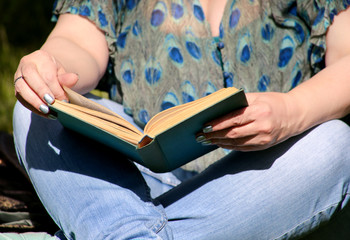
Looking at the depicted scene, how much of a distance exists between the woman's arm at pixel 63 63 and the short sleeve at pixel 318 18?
1.78ft

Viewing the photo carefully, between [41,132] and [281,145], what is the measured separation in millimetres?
562

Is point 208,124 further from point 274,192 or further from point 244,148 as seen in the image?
point 274,192

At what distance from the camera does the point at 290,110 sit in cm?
114

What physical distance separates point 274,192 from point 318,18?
0.46 m

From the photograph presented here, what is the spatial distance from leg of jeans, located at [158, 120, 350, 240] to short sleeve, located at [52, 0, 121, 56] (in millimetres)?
514

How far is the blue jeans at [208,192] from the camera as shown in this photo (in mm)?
1150

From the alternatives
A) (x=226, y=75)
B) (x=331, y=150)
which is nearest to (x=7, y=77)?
(x=226, y=75)

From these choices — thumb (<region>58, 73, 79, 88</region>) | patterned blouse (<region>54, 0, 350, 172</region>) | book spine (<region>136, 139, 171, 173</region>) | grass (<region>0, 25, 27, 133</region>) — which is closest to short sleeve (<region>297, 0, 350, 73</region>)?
patterned blouse (<region>54, 0, 350, 172</region>)

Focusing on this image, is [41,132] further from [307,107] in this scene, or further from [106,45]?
[307,107]

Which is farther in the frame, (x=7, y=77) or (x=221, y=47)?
(x=7, y=77)

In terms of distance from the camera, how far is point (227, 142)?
113 centimetres

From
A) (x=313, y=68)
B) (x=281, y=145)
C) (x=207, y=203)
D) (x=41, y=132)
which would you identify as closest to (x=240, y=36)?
(x=313, y=68)

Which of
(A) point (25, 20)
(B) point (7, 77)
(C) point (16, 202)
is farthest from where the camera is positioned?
(A) point (25, 20)

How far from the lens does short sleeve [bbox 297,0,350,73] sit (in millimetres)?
1297
